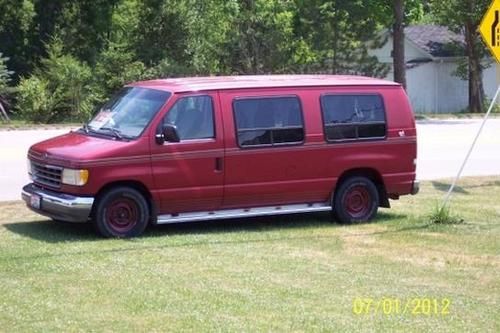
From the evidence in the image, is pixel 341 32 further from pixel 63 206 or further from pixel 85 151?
pixel 63 206

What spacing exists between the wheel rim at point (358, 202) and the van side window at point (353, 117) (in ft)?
2.26

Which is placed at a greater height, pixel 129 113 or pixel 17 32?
pixel 17 32

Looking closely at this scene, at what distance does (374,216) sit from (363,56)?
103 feet

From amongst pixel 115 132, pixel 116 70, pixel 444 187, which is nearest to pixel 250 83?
pixel 115 132

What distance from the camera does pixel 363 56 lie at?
42688mm

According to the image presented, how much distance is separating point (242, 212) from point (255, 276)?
266 centimetres

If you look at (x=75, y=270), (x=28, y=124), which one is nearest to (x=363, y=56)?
(x=28, y=124)

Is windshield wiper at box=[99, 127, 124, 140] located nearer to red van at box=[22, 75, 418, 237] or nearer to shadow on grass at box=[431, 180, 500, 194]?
red van at box=[22, 75, 418, 237]

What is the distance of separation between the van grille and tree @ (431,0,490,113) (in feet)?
105

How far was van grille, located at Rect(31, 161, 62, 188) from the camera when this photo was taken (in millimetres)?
10336

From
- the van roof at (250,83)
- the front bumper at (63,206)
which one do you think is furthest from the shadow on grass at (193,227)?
the van roof at (250,83)

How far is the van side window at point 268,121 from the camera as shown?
10938 mm

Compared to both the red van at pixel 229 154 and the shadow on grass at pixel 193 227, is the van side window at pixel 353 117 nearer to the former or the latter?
the red van at pixel 229 154

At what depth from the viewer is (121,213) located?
34.3 ft
